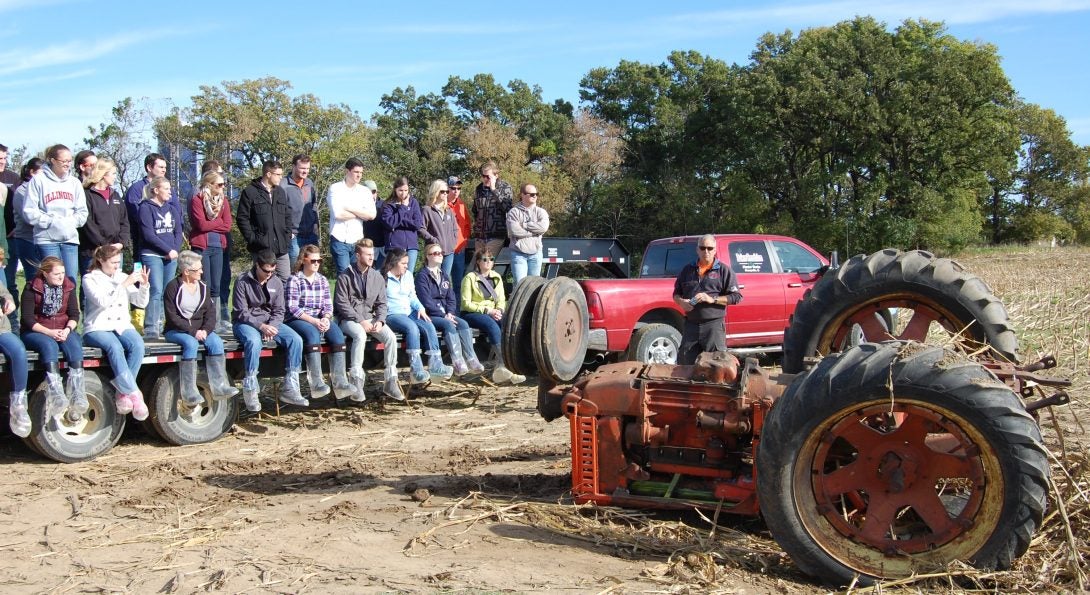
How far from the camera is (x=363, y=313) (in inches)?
380

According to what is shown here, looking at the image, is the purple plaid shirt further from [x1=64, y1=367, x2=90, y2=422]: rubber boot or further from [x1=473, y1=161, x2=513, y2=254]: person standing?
[x1=473, y1=161, x2=513, y2=254]: person standing

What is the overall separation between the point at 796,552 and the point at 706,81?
157 feet

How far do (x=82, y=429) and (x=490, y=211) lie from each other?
18.2 ft

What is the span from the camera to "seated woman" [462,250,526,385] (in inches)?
418

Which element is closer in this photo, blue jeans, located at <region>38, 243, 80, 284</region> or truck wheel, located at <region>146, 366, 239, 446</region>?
truck wheel, located at <region>146, 366, 239, 446</region>

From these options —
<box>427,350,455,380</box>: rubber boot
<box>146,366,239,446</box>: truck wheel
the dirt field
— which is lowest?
the dirt field

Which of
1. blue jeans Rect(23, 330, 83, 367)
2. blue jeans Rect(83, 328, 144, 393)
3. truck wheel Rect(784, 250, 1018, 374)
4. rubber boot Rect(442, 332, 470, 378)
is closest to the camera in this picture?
truck wheel Rect(784, 250, 1018, 374)

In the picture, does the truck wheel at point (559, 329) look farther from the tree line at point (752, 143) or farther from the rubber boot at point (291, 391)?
the tree line at point (752, 143)

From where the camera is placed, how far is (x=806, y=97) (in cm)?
4003

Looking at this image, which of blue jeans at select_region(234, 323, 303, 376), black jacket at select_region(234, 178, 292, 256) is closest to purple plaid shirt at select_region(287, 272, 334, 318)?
blue jeans at select_region(234, 323, 303, 376)

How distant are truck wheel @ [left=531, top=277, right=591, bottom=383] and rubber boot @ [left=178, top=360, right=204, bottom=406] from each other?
4.12m

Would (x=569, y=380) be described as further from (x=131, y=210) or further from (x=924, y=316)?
(x=131, y=210)

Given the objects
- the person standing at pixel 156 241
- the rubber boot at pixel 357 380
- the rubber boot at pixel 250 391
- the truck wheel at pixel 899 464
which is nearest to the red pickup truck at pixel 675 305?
the rubber boot at pixel 357 380

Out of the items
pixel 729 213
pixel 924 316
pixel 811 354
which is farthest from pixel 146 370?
pixel 729 213
